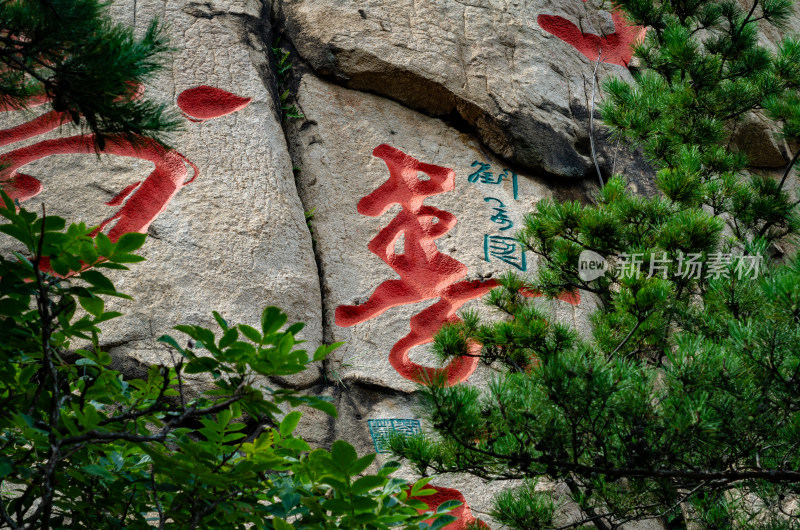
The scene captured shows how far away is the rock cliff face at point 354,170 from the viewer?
10.8ft

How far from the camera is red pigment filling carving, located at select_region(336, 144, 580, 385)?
344cm

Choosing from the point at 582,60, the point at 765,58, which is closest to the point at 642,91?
the point at 765,58

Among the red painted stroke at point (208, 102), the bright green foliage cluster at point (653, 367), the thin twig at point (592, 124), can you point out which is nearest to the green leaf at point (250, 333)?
the bright green foliage cluster at point (653, 367)

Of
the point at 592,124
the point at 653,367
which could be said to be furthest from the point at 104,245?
the point at 592,124

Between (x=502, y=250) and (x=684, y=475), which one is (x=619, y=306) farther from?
(x=502, y=250)

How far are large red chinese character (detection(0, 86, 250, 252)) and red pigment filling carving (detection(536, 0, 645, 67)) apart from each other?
216 centimetres

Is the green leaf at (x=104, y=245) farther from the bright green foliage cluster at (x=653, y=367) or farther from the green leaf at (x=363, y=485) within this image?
the bright green foliage cluster at (x=653, y=367)

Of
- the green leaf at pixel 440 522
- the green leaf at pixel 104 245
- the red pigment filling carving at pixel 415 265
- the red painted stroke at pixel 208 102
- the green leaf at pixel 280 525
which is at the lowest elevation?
the red pigment filling carving at pixel 415 265

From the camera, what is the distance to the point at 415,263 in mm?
3732

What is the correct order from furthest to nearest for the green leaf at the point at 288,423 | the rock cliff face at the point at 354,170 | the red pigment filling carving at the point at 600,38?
the red pigment filling carving at the point at 600,38, the rock cliff face at the point at 354,170, the green leaf at the point at 288,423

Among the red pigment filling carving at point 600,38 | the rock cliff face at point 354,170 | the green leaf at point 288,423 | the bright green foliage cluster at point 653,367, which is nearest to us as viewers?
the green leaf at point 288,423

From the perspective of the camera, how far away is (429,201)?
396 cm

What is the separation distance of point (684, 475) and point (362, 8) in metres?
3.38

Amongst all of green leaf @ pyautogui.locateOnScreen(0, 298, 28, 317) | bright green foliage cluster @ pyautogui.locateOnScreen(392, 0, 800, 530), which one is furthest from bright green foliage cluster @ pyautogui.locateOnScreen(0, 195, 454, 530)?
bright green foliage cluster @ pyautogui.locateOnScreen(392, 0, 800, 530)
